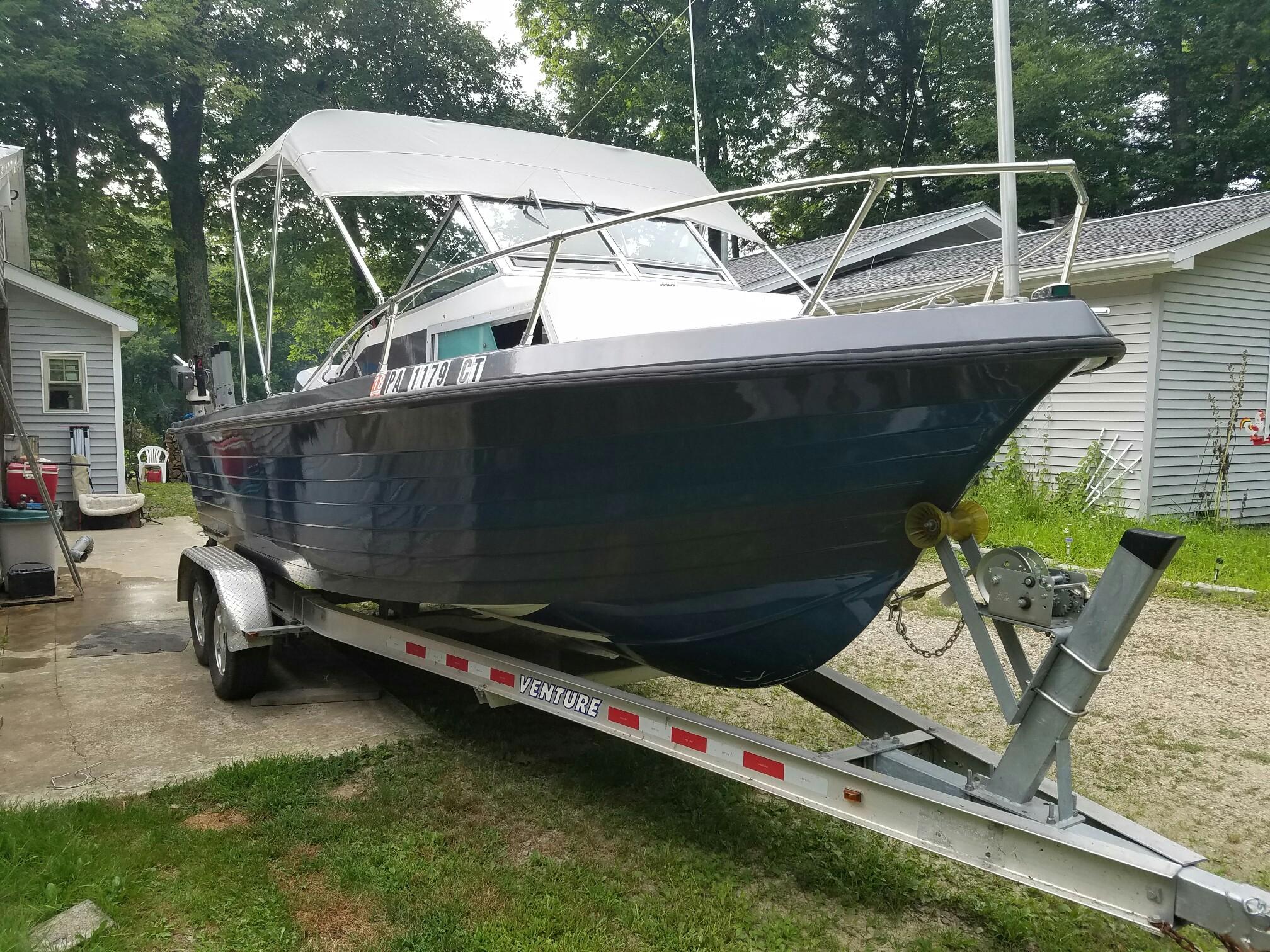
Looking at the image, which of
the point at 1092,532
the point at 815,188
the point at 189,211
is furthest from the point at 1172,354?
the point at 189,211

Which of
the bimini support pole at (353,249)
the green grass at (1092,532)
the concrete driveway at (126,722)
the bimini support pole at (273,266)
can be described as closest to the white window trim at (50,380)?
the concrete driveway at (126,722)

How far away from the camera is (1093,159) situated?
20281 millimetres

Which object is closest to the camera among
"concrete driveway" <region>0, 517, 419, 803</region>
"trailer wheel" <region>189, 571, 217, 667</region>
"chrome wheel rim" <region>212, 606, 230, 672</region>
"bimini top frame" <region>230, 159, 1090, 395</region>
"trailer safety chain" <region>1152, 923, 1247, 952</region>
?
"trailer safety chain" <region>1152, 923, 1247, 952</region>

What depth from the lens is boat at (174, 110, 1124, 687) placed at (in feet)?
7.65

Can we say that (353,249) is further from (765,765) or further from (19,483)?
(19,483)

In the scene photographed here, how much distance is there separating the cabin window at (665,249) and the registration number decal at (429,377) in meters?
1.32

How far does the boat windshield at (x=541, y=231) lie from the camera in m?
3.80

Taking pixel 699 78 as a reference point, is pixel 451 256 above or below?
below

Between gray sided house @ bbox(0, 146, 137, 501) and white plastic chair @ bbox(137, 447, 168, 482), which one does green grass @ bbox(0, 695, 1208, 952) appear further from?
white plastic chair @ bbox(137, 447, 168, 482)

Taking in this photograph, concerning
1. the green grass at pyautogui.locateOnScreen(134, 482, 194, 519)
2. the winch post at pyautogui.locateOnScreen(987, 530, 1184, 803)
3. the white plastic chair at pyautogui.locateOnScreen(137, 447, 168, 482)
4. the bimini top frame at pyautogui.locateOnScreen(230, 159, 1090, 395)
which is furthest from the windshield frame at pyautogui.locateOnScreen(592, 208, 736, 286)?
the white plastic chair at pyautogui.locateOnScreen(137, 447, 168, 482)

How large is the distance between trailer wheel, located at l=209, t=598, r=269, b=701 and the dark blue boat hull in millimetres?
1306

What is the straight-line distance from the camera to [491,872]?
2809mm

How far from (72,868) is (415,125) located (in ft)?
11.4

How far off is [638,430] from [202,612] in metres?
3.45
